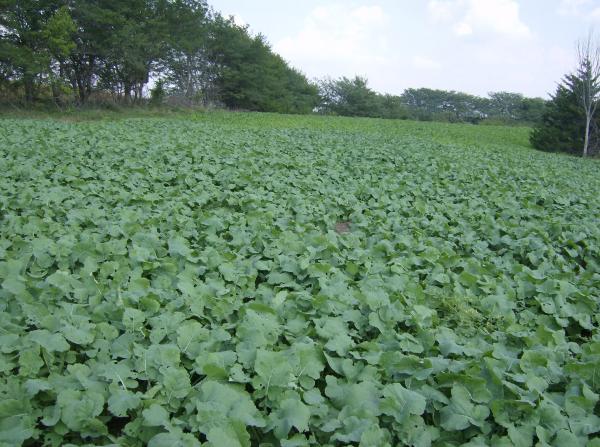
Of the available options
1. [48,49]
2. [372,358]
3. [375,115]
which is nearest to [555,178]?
[372,358]

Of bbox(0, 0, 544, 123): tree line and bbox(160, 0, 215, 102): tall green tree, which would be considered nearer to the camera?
bbox(0, 0, 544, 123): tree line

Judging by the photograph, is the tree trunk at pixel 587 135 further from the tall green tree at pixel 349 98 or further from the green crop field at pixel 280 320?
the tall green tree at pixel 349 98

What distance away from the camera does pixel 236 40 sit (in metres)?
37.8

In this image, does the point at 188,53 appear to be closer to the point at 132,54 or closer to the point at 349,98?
the point at 132,54

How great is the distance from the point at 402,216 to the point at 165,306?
14.4ft

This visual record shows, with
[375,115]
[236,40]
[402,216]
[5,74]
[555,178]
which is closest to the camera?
[402,216]

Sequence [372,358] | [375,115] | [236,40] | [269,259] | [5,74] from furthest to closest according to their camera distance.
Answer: [375,115] → [236,40] → [5,74] → [269,259] → [372,358]

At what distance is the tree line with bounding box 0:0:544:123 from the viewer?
70.9 ft

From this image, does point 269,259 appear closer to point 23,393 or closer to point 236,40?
point 23,393

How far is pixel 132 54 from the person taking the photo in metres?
26.2

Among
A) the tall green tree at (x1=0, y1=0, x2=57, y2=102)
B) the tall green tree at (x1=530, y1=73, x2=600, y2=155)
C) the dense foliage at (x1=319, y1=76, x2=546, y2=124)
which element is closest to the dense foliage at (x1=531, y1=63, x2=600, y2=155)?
the tall green tree at (x1=530, y1=73, x2=600, y2=155)

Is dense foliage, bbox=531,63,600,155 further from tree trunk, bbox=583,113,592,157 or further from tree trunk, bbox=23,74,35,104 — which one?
tree trunk, bbox=23,74,35,104

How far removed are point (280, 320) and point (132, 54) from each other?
90.2 feet

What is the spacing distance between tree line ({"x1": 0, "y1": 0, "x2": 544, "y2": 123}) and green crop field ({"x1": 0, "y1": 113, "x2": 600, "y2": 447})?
18.8 meters
